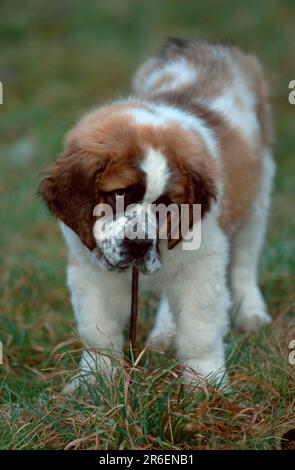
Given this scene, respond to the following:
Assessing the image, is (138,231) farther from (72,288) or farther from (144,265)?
(72,288)

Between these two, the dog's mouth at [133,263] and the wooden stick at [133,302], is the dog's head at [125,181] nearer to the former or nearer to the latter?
the dog's mouth at [133,263]

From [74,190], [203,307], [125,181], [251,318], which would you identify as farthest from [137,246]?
[251,318]

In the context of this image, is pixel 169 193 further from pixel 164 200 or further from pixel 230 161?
pixel 230 161

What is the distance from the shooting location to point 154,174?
291cm

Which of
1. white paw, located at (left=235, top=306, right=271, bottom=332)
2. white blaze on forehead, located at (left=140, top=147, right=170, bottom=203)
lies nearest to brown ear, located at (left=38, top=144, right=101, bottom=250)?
white blaze on forehead, located at (left=140, top=147, right=170, bottom=203)

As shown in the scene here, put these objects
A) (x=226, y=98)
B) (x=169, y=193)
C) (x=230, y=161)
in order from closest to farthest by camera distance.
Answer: (x=169, y=193) → (x=230, y=161) → (x=226, y=98)

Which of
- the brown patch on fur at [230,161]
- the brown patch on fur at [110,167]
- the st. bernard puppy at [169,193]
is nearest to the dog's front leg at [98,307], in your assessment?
the st. bernard puppy at [169,193]

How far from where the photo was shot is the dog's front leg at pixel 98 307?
11.3 feet

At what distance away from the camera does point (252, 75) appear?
479 centimetres

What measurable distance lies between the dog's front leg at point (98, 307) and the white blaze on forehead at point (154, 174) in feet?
2.02

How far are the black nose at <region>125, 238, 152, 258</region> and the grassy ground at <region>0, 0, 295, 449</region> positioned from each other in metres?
0.50

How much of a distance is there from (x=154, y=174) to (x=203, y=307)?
84 centimetres

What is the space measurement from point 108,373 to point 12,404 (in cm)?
42

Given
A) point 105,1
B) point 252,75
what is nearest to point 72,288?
point 252,75
